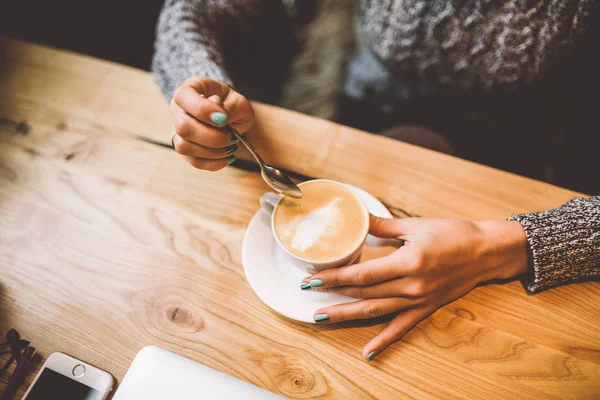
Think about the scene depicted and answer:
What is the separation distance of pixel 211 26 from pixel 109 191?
0.57 m

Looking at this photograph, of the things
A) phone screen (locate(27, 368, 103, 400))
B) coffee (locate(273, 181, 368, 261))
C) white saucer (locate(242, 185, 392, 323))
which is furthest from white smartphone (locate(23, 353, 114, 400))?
coffee (locate(273, 181, 368, 261))

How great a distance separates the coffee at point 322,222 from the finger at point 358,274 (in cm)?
3

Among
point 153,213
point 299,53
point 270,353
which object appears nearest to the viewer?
point 270,353

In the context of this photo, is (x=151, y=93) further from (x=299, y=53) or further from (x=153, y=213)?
(x=299, y=53)

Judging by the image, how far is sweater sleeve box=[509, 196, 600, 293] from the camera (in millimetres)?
687

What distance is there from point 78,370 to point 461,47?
1.26 m

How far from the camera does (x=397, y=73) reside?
122 centimetres

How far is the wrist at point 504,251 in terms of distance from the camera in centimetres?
71

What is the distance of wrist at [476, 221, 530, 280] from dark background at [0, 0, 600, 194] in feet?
2.04

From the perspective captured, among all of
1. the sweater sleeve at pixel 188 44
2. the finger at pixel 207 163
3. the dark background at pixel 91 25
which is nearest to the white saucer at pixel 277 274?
the finger at pixel 207 163

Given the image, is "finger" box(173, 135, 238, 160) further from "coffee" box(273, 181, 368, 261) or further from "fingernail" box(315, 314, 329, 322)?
"fingernail" box(315, 314, 329, 322)

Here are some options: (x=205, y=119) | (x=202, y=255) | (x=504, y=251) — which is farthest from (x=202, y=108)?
(x=504, y=251)

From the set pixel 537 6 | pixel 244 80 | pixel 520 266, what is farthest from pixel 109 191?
pixel 537 6

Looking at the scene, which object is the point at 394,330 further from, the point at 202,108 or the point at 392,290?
the point at 202,108
